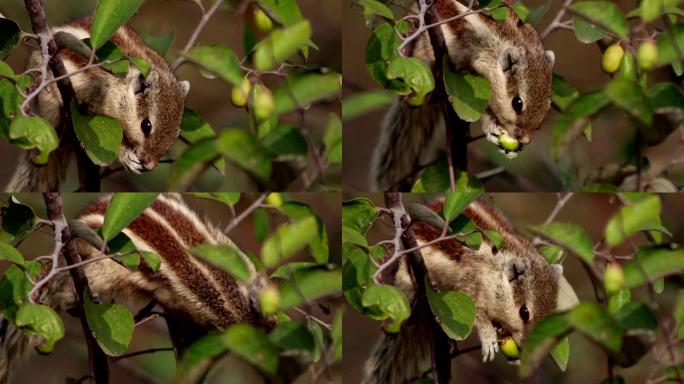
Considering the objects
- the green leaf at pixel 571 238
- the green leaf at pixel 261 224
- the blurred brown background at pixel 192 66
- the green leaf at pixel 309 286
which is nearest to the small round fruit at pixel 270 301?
the green leaf at pixel 309 286

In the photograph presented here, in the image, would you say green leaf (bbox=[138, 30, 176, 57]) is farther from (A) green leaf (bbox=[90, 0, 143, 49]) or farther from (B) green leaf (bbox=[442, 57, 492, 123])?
(B) green leaf (bbox=[442, 57, 492, 123])

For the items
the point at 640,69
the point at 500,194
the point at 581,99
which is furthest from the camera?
the point at 500,194

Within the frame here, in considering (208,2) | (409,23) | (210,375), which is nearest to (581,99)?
(409,23)

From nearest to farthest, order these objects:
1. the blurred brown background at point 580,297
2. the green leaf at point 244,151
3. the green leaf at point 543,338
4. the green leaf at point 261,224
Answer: the green leaf at point 244,151, the green leaf at point 543,338, the green leaf at point 261,224, the blurred brown background at point 580,297

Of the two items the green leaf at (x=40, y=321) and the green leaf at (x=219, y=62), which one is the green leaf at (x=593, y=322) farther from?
the green leaf at (x=40, y=321)

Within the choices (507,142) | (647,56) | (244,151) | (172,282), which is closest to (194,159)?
(244,151)

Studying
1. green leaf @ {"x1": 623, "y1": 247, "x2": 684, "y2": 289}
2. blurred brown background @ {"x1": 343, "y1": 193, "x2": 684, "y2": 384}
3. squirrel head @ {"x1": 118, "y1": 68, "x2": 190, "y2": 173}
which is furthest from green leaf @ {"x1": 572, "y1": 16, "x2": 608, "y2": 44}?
squirrel head @ {"x1": 118, "y1": 68, "x2": 190, "y2": 173}

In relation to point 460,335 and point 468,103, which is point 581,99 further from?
point 460,335
